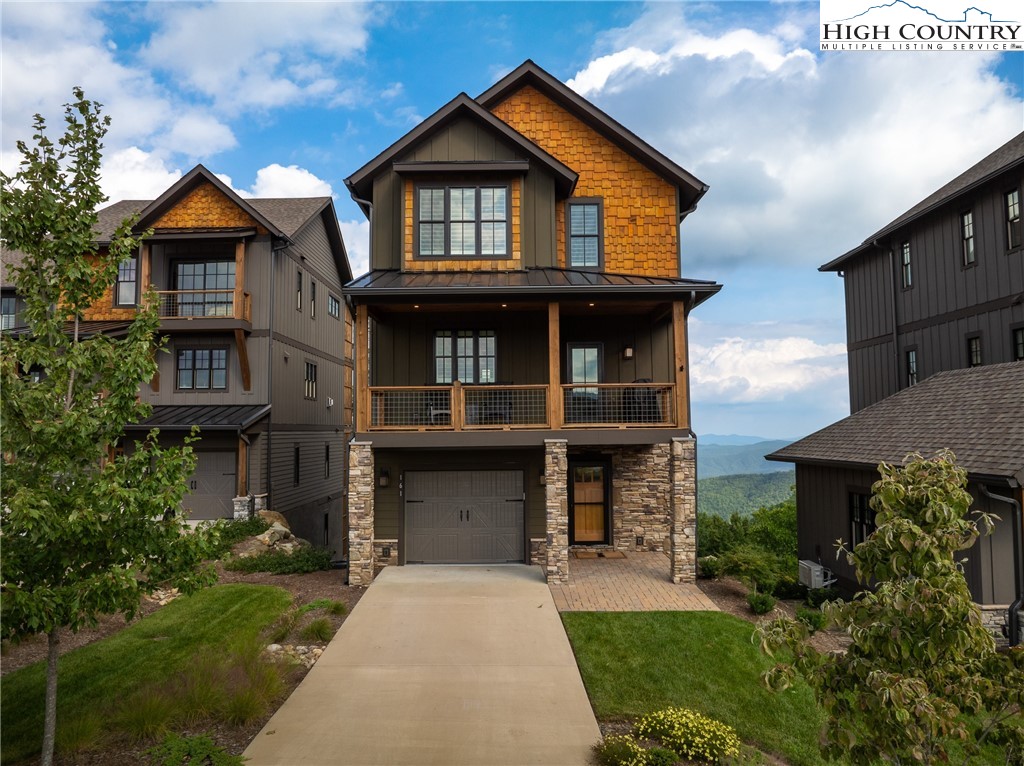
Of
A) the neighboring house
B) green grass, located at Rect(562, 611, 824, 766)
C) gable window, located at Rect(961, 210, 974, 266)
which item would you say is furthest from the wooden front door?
gable window, located at Rect(961, 210, 974, 266)

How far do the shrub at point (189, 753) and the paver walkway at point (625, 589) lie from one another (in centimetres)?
625

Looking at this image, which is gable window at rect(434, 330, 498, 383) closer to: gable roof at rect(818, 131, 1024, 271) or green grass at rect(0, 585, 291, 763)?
green grass at rect(0, 585, 291, 763)

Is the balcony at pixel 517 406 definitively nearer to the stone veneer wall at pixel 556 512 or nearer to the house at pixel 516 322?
the house at pixel 516 322

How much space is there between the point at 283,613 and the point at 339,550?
14.7m

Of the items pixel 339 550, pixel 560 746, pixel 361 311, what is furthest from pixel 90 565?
pixel 339 550

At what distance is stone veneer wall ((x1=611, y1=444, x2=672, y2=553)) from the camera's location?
15.3 m

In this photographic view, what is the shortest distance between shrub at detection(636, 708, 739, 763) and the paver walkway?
419cm

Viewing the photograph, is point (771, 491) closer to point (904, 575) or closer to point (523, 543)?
point (523, 543)

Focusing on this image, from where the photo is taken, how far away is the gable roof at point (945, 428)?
A: 9.66 meters

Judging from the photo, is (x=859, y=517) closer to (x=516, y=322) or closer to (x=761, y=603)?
(x=761, y=603)

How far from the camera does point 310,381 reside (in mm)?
23156

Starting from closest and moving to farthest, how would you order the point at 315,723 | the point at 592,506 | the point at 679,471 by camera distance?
the point at 315,723
the point at 679,471
the point at 592,506

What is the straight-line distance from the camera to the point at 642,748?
239 inches

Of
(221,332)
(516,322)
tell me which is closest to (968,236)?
(516,322)
